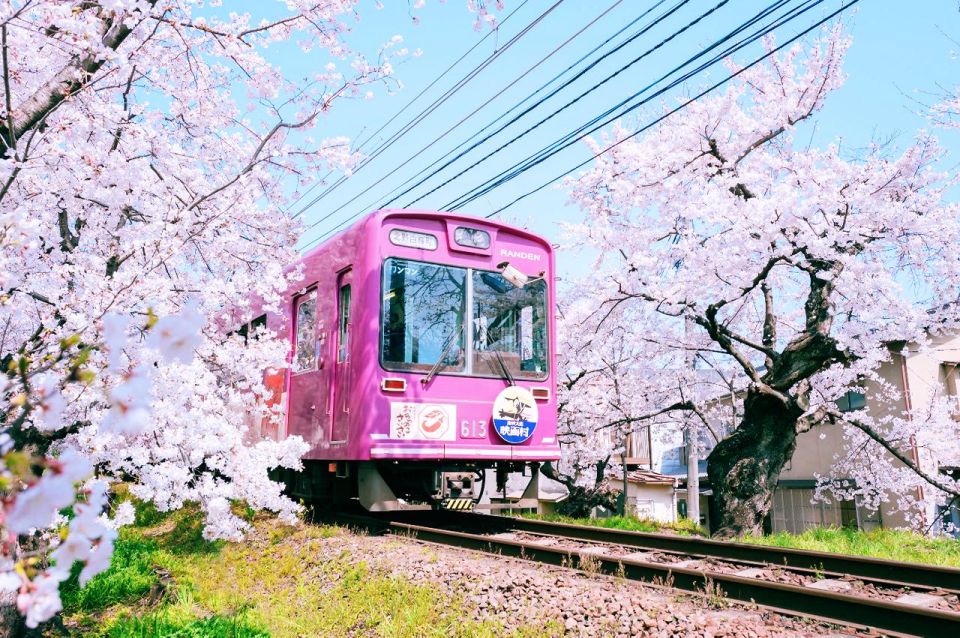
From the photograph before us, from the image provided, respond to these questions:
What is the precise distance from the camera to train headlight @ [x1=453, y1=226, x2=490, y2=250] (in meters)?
7.77

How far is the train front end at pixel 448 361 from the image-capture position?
705cm

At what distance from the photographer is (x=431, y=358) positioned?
23.9 feet

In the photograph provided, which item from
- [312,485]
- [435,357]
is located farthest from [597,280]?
[312,485]

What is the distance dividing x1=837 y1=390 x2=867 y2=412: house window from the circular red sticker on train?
54.9 ft

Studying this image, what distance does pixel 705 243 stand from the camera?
10430mm

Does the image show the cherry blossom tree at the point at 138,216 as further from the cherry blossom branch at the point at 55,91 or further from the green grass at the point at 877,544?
the green grass at the point at 877,544

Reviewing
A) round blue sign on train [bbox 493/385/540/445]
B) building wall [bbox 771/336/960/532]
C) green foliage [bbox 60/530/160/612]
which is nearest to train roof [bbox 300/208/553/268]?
round blue sign on train [bbox 493/385/540/445]

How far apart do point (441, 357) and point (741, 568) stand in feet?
11.6

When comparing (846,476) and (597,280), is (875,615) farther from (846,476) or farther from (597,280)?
(846,476)

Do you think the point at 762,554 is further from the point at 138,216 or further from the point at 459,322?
the point at 138,216

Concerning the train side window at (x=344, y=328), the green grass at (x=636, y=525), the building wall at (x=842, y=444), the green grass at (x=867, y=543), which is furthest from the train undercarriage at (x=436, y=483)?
the building wall at (x=842, y=444)

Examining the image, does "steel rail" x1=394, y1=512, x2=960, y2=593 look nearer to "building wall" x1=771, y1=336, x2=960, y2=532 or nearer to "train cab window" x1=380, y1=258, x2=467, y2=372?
"train cab window" x1=380, y1=258, x2=467, y2=372

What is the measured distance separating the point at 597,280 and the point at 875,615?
25.0 feet

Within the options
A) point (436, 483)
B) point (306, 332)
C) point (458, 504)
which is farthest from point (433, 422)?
point (306, 332)
